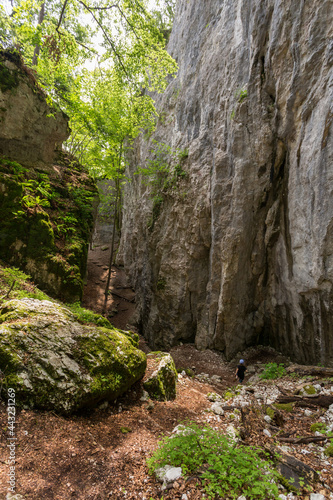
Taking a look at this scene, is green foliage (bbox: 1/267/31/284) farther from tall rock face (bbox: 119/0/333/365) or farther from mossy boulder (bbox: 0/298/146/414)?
tall rock face (bbox: 119/0/333/365)

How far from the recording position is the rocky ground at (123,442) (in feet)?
8.96

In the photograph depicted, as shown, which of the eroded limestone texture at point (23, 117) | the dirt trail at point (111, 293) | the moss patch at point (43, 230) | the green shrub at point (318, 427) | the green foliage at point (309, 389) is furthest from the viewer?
the dirt trail at point (111, 293)

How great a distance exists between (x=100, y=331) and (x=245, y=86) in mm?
10857

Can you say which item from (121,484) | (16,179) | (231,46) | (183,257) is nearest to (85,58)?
(16,179)

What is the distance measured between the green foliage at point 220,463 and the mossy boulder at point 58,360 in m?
1.51

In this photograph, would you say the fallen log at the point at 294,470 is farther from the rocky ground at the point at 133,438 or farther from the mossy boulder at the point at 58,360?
the mossy boulder at the point at 58,360

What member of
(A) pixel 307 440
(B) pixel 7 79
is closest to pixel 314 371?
(A) pixel 307 440

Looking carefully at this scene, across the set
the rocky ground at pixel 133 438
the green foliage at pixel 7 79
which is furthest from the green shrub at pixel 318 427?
the green foliage at pixel 7 79

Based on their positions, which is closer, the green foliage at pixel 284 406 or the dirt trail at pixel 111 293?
the green foliage at pixel 284 406

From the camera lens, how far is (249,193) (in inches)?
360

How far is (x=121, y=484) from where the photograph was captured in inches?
115

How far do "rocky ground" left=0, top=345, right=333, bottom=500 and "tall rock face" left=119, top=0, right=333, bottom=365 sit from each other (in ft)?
10.9

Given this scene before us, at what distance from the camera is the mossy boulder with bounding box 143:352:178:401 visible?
5.35 metres

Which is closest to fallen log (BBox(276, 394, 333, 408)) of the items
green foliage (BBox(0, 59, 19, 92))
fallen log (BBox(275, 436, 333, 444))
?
fallen log (BBox(275, 436, 333, 444))
